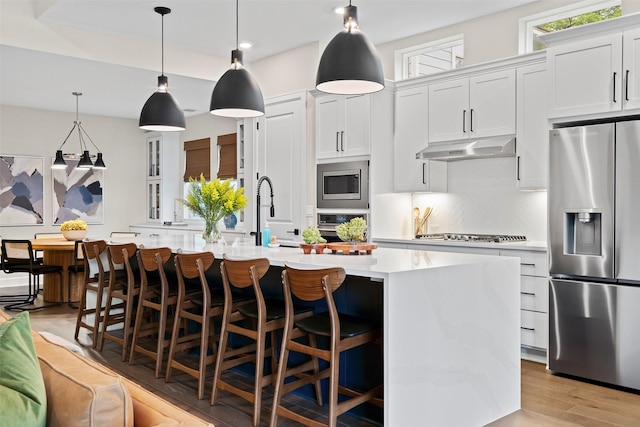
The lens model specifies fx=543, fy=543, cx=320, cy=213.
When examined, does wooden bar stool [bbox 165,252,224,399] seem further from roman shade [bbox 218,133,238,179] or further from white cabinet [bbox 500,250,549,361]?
roman shade [bbox 218,133,238,179]

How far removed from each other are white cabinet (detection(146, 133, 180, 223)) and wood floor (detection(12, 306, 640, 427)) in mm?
5580

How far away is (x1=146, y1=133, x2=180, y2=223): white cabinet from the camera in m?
9.44

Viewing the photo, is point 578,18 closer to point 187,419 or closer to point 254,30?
point 254,30

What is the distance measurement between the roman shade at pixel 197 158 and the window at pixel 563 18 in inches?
214

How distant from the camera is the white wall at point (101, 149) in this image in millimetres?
8312

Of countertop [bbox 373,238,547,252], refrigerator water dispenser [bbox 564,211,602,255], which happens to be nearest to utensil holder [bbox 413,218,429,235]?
countertop [bbox 373,238,547,252]

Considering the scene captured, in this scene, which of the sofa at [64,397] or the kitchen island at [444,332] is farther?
the kitchen island at [444,332]

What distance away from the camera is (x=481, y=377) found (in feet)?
9.60

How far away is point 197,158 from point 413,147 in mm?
4937

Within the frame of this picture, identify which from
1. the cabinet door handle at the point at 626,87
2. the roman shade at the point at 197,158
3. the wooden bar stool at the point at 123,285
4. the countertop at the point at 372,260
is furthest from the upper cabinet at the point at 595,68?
the roman shade at the point at 197,158

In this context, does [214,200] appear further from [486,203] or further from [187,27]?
[486,203]

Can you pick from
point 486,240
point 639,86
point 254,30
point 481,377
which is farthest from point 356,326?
point 254,30

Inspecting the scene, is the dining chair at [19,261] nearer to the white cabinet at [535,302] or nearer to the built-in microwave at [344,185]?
the built-in microwave at [344,185]

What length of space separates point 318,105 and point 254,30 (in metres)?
1.00
